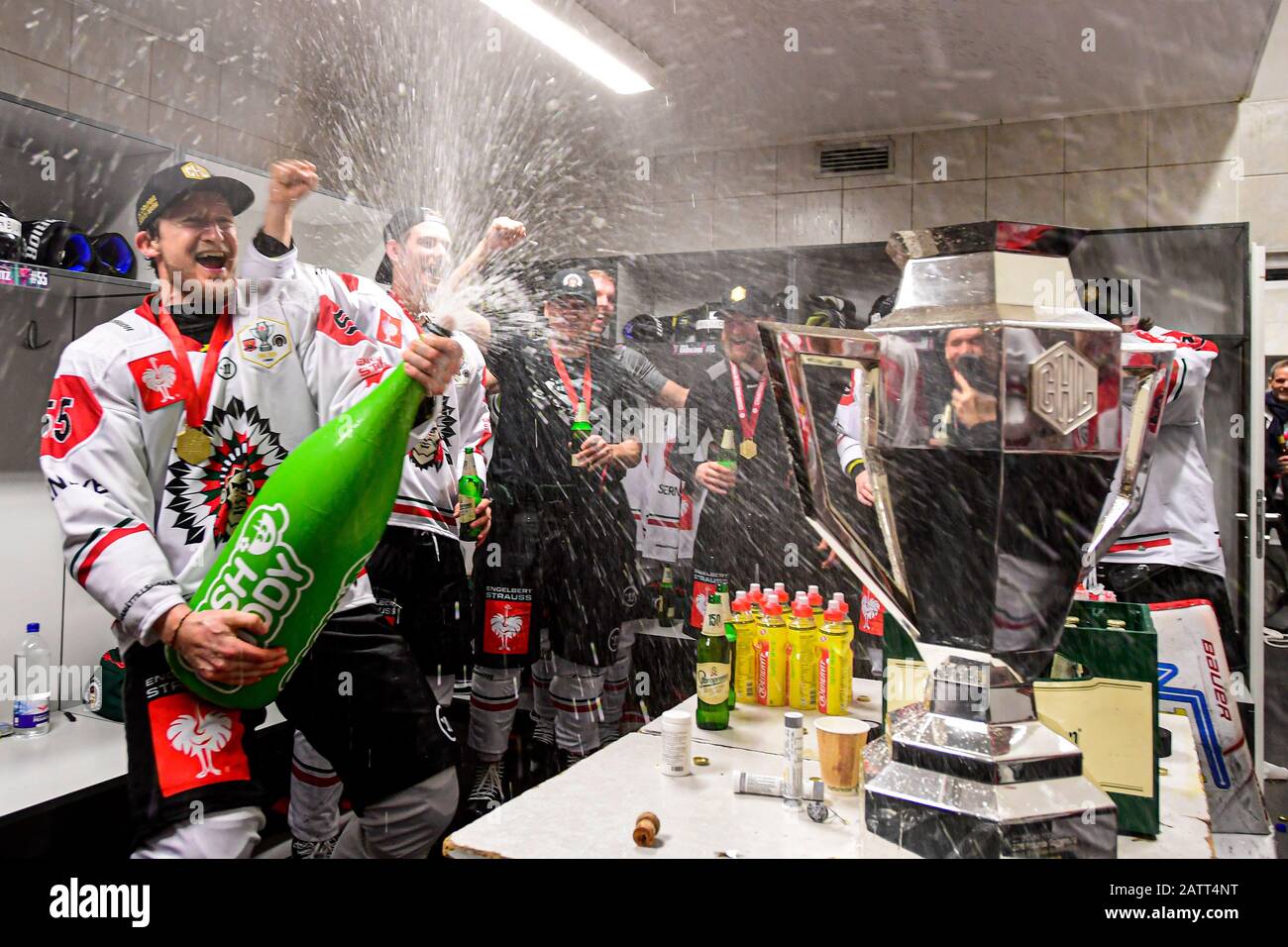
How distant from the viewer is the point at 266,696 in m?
0.79

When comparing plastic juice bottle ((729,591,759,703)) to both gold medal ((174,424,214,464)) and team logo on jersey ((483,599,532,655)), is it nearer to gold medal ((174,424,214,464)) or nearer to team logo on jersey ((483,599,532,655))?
gold medal ((174,424,214,464))

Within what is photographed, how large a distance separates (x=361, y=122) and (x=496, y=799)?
1644mm

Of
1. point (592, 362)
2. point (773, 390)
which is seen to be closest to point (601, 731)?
point (592, 362)

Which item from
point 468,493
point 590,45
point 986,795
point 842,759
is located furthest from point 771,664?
point 590,45

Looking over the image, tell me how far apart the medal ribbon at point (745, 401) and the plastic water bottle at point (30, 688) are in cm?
179

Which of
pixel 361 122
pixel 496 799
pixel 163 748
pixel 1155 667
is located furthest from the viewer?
pixel 496 799

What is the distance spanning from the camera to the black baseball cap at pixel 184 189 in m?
0.85

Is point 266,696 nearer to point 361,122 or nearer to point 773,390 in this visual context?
point 773,390

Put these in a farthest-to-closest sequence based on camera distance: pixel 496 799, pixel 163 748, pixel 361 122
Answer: pixel 496 799 → pixel 361 122 → pixel 163 748

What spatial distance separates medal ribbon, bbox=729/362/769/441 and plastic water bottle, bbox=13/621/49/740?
1793mm

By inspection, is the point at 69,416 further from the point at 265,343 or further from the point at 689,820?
the point at 689,820

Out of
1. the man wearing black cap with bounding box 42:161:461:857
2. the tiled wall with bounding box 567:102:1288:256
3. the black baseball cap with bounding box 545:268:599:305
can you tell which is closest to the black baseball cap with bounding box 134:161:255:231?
the man wearing black cap with bounding box 42:161:461:857

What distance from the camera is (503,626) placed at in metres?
2.10

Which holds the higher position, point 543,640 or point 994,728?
point 994,728
